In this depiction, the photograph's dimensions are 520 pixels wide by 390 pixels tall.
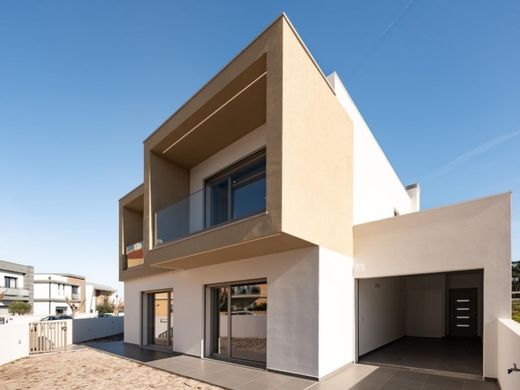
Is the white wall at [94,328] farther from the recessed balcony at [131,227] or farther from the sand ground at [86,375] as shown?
the sand ground at [86,375]

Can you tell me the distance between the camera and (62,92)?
31.3ft

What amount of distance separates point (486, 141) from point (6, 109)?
1863 cm

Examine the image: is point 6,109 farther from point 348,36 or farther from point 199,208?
point 348,36

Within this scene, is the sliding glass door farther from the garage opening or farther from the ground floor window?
the ground floor window

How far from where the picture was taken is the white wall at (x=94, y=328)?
48.5 feet

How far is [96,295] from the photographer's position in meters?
55.0

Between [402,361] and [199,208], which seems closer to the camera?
[402,361]

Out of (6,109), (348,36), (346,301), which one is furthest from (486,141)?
(6,109)

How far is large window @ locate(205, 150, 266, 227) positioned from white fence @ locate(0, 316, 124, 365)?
7572 millimetres

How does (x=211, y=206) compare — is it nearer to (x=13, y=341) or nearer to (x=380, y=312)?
(x=380, y=312)

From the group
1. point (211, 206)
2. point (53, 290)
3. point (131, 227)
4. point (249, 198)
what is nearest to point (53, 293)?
point (53, 290)

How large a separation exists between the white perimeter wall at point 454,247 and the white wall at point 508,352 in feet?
1.29

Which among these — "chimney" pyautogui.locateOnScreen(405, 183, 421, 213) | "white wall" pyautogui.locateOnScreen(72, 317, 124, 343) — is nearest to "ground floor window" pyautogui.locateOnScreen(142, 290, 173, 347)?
"white wall" pyautogui.locateOnScreen(72, 317, 124, 343)

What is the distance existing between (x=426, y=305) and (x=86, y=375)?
477 inches
